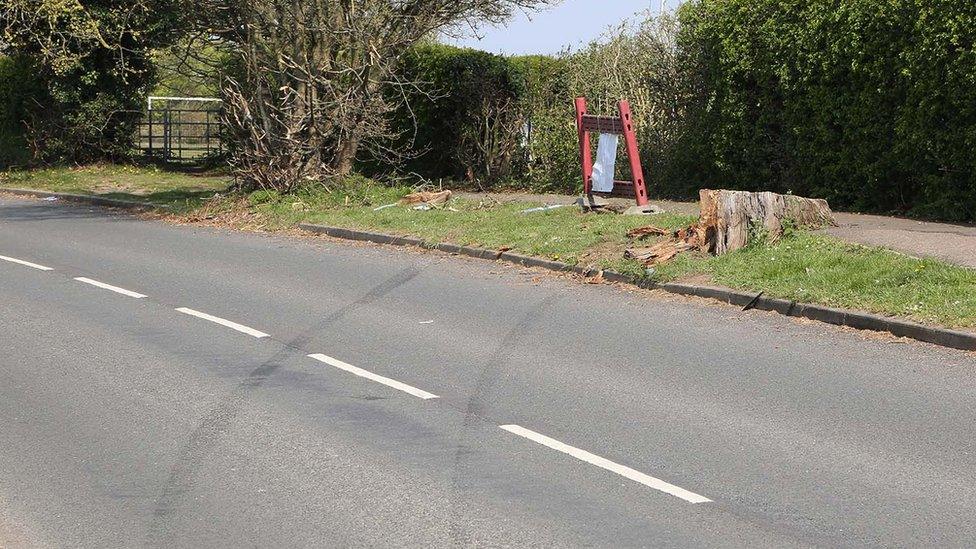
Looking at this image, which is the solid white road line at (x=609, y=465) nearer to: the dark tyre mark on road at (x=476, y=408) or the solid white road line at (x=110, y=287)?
the dark tyre mark on road at (x=476, y=408)

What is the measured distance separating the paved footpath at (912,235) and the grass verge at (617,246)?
19.0 inches

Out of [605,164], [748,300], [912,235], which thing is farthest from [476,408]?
[605,164]

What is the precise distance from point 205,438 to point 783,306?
593 centimetres

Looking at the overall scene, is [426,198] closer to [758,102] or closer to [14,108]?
[758,102]

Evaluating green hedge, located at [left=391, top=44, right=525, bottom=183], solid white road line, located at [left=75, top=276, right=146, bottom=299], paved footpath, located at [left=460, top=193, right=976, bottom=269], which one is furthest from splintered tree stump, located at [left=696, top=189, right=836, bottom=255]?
green hedge, located at [left=391, top=44, right=525, bottom=183]

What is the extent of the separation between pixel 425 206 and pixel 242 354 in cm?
1022

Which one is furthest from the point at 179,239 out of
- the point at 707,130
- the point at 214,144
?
the point at 214,144

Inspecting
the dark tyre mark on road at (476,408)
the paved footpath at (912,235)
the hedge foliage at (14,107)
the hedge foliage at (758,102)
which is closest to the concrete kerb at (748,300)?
the dark tyre mark on road at (476,408)

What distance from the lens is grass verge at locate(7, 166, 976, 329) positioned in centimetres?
1098

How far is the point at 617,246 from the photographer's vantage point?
14523mm

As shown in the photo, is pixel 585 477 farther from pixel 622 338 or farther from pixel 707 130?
pixel 707 130

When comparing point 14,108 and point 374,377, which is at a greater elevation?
point 14,108

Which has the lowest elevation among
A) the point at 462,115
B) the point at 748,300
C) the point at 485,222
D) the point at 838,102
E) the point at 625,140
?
the point at 748,300

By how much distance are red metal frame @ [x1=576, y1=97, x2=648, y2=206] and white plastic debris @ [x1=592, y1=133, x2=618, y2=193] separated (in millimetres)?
122
